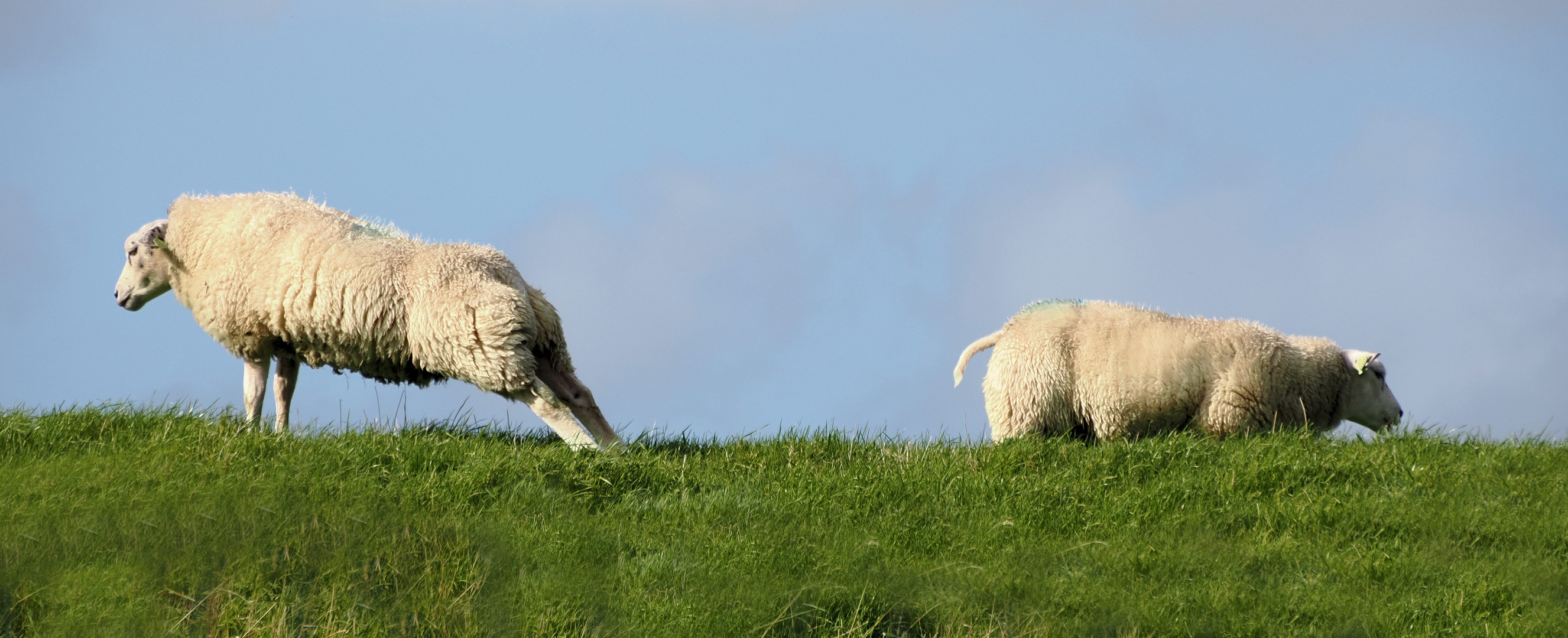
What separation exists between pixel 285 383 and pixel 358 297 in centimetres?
144

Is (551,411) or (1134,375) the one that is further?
(1134,375)

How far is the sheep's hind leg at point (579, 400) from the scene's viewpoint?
8.73 meters

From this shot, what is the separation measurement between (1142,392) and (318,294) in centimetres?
570

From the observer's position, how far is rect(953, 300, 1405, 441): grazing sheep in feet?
29.0

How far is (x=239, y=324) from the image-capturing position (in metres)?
8.84

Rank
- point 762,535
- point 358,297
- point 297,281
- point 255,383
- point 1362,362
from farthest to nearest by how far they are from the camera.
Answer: point 1362,362
point 255,383
point 297,281
point 358,297
point 762,535

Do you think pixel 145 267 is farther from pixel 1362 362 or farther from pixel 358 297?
pixel 1362 362

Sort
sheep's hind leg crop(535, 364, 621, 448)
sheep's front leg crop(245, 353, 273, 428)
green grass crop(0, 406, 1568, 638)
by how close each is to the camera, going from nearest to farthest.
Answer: green grass crop(0, 406, 1568, 638), sheep's hind leg crop(535, 364, 621, 448), sheep's front leg crop(245, 353, 273, 428)

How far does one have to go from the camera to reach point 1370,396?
9625 mm

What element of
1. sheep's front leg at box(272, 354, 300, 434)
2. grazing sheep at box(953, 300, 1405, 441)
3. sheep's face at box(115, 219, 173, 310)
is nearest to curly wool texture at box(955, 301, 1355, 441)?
grazing sheep at box(953, 300, 1405, 441)

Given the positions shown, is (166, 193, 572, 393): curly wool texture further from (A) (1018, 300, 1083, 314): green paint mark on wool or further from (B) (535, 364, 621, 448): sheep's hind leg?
(A) (1018, 300, 1083, 314): green paint mark on wool

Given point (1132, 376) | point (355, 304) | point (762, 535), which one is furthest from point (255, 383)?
point (1132, 376)

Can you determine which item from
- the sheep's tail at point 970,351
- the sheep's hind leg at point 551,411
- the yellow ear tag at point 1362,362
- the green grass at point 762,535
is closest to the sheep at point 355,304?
the sheep's hind leg at point 551,411

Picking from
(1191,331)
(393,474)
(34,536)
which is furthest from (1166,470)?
(34,536)
